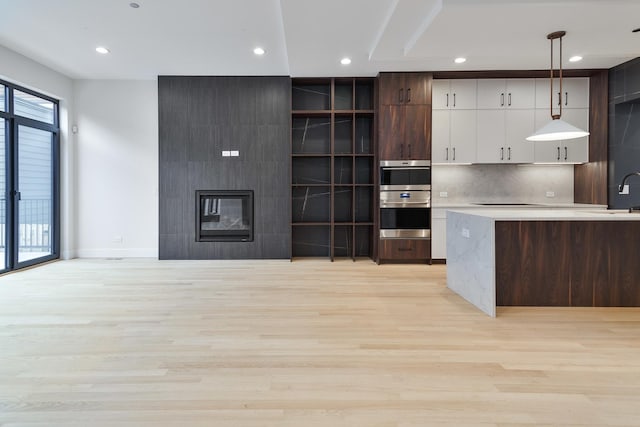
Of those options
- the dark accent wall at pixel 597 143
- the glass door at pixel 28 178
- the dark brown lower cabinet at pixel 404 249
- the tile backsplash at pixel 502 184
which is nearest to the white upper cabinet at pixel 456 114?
the tile backsplash at pixel 502 184

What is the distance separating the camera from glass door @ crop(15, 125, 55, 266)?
16.4ft

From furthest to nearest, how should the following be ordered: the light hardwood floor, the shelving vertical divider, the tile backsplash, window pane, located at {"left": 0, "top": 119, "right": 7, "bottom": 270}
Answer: the tile backsplash < the shelving vertical divider < window pane, located at {"left": 0, "top": 119, "right": 7, "bottom": 270} < the light hardwood floor

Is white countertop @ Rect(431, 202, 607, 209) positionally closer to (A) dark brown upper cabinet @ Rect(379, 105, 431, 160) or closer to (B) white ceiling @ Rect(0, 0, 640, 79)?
(A) dark brown upper cabinet @ Rect(379, 105, 431, 160)

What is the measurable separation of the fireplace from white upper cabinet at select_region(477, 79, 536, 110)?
3.75m

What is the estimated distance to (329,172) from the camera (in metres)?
5.89

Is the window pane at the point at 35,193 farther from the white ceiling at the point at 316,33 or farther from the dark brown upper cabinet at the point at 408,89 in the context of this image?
the dark brown upper cabinet at the point at 408,89

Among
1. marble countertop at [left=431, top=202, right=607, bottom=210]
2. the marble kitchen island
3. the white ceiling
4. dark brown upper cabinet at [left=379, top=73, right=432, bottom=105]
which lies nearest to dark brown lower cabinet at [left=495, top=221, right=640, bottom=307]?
the marble kitchen island

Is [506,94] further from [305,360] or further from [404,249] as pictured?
[305,360]

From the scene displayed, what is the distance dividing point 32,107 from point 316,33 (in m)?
4.29

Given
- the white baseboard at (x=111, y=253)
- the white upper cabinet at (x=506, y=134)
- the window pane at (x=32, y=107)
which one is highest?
the window pane at (x=32, y=107)

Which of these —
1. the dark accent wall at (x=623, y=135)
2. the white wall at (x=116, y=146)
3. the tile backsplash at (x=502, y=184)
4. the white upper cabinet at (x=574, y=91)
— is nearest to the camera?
the dark accent wall at (x=623, y=135)

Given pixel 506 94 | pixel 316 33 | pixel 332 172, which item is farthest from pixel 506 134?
pixel 316 33

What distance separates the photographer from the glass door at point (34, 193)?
498cm

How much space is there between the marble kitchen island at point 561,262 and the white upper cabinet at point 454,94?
2608mm
